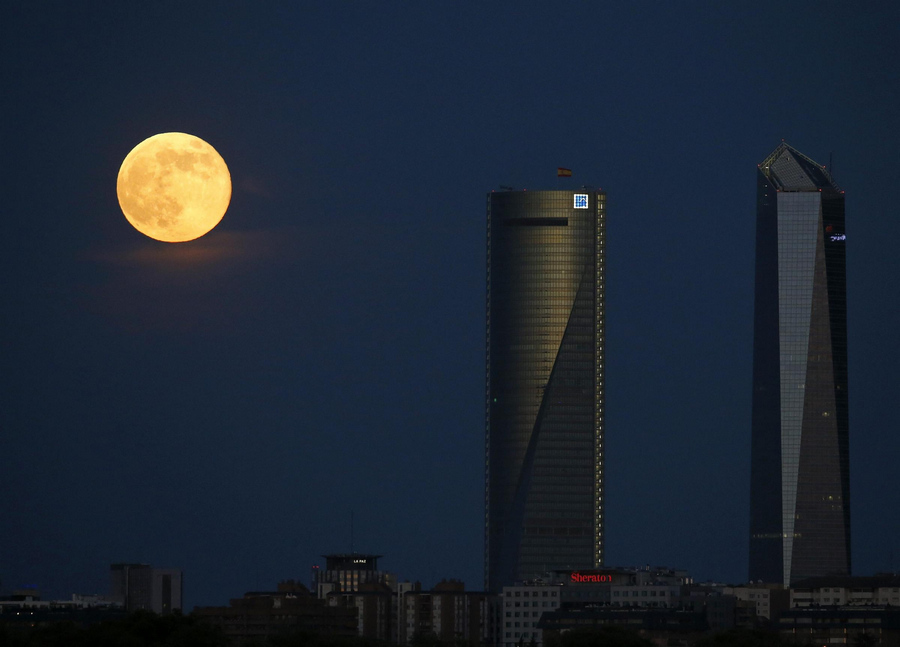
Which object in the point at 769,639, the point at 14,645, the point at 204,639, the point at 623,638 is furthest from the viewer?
the point at 769,639

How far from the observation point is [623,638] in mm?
176000

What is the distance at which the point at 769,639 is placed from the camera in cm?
18725

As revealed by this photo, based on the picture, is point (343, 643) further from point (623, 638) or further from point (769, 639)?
point (769, 639)

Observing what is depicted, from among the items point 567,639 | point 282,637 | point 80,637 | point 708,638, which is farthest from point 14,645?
point 708,638

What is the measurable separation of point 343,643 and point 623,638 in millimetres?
26268

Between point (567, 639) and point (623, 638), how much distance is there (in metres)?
4.97

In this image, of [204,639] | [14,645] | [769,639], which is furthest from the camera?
[769,639]

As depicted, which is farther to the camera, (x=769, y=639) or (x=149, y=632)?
(x=769, y=639)

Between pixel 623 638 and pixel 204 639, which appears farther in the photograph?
pixel 623 638

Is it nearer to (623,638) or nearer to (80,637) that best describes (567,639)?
(623,638)

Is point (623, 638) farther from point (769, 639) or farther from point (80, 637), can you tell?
point (80, 637)

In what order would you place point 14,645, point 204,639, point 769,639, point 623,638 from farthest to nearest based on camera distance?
point 769,639 < point 623,638 < point 204,639 < point 14,645

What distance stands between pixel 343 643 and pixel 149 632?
27.7 m

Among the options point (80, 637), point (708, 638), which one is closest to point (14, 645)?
point (80, 637)
